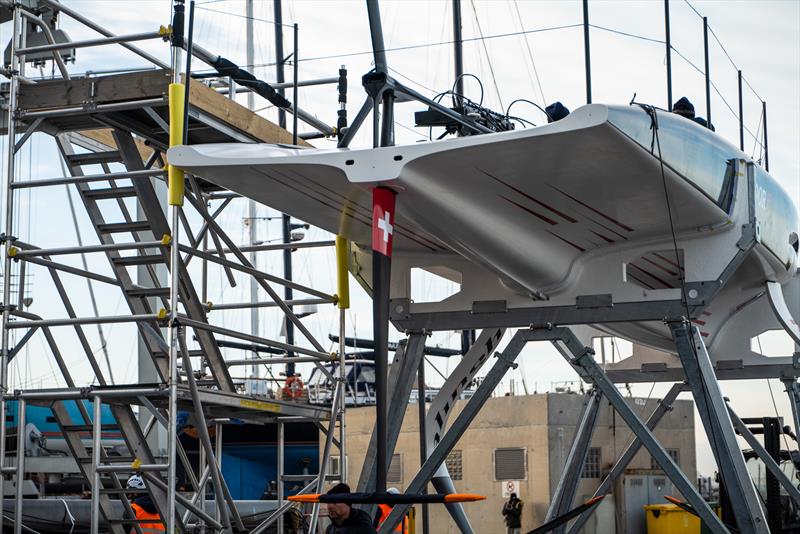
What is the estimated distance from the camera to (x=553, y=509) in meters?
15.4

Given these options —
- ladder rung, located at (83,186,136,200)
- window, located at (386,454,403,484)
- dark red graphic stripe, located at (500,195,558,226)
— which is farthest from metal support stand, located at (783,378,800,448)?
window, located at (386,454,403,484)

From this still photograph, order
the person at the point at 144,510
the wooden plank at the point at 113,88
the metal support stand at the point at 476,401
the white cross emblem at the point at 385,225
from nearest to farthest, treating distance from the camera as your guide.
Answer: the white cross emblem at the point at 385,225 → the wooden plank at the point at 113,88 → the metal support stand at the point at 476,401 → the person at the point at 144,510

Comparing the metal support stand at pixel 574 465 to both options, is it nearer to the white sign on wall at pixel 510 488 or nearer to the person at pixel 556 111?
the person at pixel 556 111

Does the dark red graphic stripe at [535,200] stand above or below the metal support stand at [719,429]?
above

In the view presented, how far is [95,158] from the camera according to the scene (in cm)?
1259

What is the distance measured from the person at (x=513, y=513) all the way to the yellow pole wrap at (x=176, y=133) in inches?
754

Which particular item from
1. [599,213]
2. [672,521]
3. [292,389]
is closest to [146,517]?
[599,213]

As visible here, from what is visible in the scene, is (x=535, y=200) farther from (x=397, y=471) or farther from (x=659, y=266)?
(x=397, y=471)

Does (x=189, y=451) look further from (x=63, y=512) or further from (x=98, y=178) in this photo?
(x=98, y=178)

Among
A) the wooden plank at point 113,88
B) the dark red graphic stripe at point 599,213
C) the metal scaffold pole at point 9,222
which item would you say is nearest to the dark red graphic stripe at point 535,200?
the dark red graphic stripe at point 599,213

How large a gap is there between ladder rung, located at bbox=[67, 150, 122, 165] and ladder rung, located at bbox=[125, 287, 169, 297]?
137 cm

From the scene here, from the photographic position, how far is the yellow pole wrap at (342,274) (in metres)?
13.3

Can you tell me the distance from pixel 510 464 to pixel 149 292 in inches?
806

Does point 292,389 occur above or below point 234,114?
below
